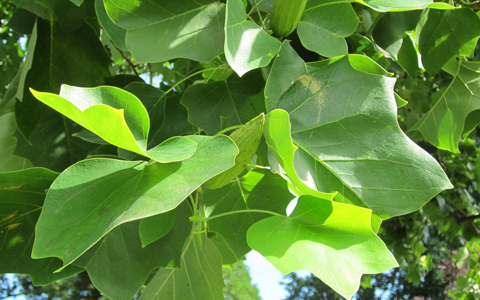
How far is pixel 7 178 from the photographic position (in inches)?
17.5

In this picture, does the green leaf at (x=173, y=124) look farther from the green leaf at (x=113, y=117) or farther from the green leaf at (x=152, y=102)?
the green leaf at (x=113, y=117)

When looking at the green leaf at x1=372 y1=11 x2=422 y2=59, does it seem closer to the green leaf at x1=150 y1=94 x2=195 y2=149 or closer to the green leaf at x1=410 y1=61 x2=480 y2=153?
the green leaf at x1=410 y1=61 x2=480 y2=153

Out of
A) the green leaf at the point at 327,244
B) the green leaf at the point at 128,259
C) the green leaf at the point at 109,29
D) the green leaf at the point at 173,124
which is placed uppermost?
the green leaf at the point at 109,29

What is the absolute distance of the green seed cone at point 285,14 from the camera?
448mm

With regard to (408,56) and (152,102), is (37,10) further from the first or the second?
(408,56)

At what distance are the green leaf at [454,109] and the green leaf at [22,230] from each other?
1.74 ft

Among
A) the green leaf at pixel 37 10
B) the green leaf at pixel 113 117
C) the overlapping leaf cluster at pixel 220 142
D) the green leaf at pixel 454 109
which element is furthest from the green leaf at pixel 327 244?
the green leaf at pixel 37 10

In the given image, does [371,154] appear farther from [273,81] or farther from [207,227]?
[207,227]

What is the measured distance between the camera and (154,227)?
47 centimetres

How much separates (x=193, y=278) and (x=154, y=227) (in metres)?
0.17

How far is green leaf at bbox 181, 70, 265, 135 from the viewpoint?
515mm

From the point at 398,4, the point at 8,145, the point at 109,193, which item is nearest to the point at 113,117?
the point at 109,193

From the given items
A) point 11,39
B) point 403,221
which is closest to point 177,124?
point 11,39

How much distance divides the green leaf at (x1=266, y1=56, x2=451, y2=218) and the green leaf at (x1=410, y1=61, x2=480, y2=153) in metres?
0.26
